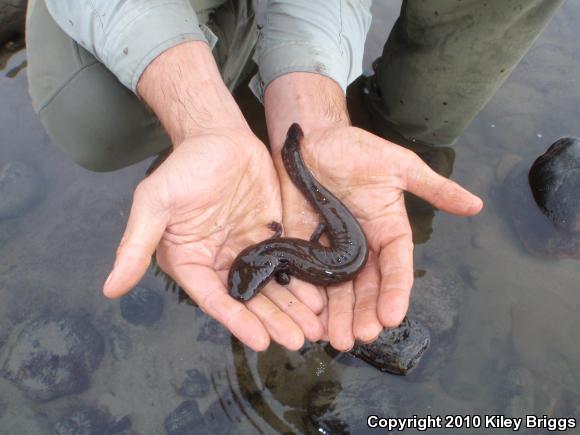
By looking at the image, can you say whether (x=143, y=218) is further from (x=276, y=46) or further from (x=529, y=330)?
(x=529, y=330)

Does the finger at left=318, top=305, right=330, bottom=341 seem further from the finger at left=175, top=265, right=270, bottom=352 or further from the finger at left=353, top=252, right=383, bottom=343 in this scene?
the finger at left=175, top=265, right=270, bottom=352

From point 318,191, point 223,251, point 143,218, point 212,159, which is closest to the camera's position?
point 143,218

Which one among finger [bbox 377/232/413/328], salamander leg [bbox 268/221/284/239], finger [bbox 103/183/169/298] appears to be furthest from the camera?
salamander leg [bbox 268/221/284/239]

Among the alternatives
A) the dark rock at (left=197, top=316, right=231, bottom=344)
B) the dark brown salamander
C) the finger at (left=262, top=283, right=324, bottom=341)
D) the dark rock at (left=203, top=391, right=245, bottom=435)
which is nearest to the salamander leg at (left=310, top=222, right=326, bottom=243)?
the dark brown salamander

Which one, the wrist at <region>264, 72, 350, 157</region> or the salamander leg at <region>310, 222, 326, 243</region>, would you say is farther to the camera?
the wrist at <region>264, 72, 350, 157</region>

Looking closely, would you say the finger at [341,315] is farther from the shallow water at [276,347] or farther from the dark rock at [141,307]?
the dark rock at [141,307]

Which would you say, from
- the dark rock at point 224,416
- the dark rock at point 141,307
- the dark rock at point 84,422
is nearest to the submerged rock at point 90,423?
the dark rock at point 84,422

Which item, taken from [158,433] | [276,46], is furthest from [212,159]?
[158,433]
